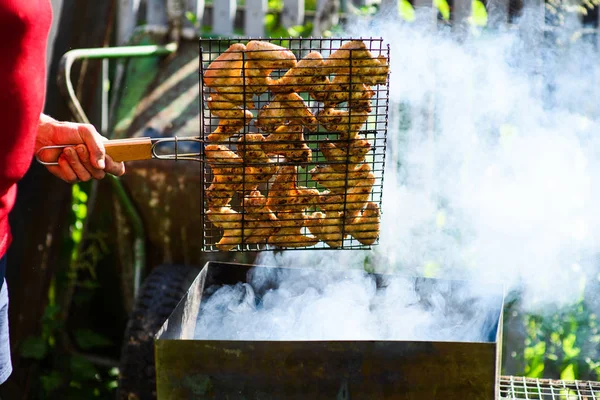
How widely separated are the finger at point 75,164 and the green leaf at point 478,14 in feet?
7.59

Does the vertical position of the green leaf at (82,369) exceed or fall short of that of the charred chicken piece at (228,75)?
it falls short

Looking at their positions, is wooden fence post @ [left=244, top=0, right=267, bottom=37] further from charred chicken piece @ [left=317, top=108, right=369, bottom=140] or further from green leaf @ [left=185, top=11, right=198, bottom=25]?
charred chicken piece @ [left=317, top=108, right=369, bottom=140]

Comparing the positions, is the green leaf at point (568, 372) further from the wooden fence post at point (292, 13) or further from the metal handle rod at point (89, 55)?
the metal handle rod at point (89, 55)

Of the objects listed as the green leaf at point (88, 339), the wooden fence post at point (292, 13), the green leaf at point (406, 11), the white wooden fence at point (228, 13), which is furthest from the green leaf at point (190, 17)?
the green leaf at point (88, 339)

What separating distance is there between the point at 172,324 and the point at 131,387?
1.44 m

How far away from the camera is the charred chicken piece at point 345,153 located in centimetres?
246

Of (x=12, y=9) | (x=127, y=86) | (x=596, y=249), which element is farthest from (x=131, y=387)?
(x=596, y=249)

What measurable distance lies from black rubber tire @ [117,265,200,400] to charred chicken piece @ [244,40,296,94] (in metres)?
1.64

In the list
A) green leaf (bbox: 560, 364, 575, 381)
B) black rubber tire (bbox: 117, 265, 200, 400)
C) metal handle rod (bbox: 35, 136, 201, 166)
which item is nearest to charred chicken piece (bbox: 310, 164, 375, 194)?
metal handle rod (bbox: 35, 136, 201, 166)

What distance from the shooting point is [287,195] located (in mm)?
2500

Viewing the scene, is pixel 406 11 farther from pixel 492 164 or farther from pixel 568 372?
pixel 568 372

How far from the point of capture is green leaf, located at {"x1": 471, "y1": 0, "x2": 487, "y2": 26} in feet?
12.7

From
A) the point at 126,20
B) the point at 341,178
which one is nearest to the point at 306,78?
the point at 341,178

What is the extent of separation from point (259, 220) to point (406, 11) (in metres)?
1.99
